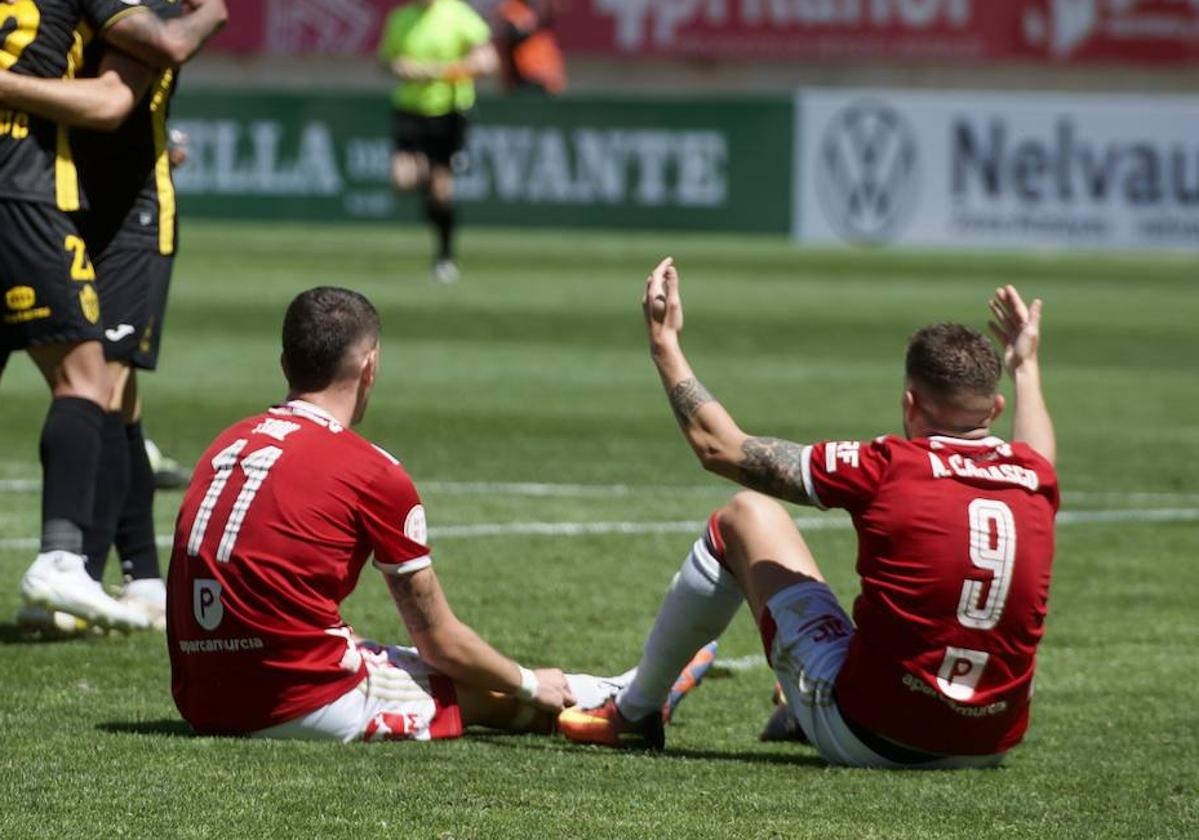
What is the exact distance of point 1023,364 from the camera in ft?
20.1

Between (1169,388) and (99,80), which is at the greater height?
(99,80)

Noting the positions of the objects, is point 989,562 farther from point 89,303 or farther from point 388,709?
point 89,303

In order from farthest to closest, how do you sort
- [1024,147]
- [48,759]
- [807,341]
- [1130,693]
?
[1024,147], [807,341], [1130,693], [48,759]

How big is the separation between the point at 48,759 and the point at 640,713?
1402 mm

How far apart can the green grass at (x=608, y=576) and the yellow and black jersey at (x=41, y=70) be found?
51.1 inches

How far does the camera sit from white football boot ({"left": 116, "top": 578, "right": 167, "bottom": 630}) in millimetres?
7590

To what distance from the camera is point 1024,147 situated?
2780 cm

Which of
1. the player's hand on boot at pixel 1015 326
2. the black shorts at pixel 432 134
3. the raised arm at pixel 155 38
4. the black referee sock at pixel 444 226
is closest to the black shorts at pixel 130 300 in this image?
the raised arm at pixel 155 38

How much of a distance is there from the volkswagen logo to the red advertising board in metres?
8.20

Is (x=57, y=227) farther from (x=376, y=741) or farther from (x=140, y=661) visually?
(x=376, y=741)

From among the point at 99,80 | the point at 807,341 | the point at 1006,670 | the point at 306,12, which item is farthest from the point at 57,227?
the point at 306,12

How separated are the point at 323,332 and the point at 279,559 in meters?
0.52

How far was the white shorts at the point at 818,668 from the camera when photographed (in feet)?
18.7

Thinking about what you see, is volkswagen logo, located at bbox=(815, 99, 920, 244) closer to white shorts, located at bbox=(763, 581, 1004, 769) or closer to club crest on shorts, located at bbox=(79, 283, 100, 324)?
club crest on shorts, located at bbox=(79, 283, 100, 324)
